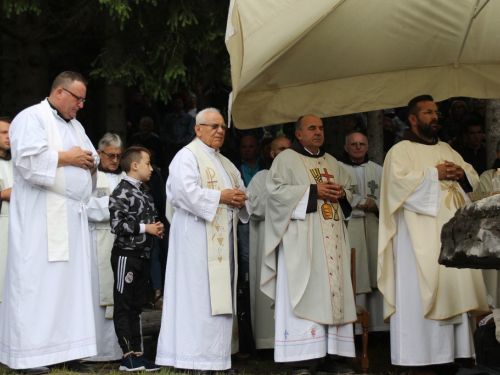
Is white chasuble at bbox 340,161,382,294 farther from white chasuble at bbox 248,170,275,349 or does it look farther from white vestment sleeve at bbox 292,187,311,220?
white vestment sleeve at bbox 292,187,311,220

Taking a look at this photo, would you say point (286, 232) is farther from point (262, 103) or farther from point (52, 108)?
point (52, 108)

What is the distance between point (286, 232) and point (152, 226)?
125 centimetres

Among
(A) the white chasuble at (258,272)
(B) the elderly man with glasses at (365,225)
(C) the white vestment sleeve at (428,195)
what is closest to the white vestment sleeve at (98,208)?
(A) the white chasuble at (258,272)

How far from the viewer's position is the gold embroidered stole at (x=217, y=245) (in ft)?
27.9

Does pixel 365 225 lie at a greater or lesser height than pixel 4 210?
lesser

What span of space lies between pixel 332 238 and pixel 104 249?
2320 mm

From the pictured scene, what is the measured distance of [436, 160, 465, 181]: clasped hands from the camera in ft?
27.9

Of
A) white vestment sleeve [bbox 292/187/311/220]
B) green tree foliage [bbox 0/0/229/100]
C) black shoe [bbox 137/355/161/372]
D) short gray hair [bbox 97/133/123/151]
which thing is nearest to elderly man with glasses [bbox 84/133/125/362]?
short gray hair [bbox 97/133/123/151]

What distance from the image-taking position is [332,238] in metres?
8.85

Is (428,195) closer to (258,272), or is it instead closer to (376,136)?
(258,272)

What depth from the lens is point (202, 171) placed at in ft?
28.7

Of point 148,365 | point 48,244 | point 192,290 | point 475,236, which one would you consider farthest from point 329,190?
point 475,236

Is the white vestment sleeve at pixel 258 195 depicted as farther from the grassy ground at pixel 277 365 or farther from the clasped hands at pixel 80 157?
the clasped hands at pixel 80 157

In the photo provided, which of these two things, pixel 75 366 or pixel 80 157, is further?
pixel 75 366
